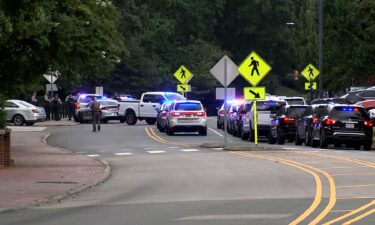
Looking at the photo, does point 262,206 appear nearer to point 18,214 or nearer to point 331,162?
point 18,214

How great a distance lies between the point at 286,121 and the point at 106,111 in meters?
22.3

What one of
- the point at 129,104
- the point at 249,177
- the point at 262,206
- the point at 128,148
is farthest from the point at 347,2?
the point at 262,206

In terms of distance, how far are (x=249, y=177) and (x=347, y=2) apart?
3099 cm

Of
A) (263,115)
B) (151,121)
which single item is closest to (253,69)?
(263,115)

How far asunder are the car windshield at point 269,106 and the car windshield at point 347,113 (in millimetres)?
6095

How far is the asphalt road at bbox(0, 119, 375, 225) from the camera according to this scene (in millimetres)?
12172

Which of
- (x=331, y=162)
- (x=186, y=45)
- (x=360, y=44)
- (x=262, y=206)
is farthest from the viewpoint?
(x=186, y=45)

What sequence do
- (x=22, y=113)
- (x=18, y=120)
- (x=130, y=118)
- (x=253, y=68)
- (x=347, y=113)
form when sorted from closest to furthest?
(x=253, y=68), (x=347, y=113), (x=22, y=113), (x=18, y=120), (x=130, y=118)

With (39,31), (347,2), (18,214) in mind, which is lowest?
(18,214)

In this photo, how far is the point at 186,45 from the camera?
86375mm

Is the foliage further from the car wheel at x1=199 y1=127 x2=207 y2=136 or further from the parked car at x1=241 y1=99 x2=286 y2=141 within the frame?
the car wheel at x1=199 y1=127 x2=207 y2=136

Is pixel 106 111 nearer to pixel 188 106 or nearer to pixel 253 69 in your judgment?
pixel 188 106

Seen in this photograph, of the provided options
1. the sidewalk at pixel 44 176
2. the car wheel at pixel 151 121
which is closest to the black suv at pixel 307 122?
the sidewalk at pixel 44 176

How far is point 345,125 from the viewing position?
28.7 m
